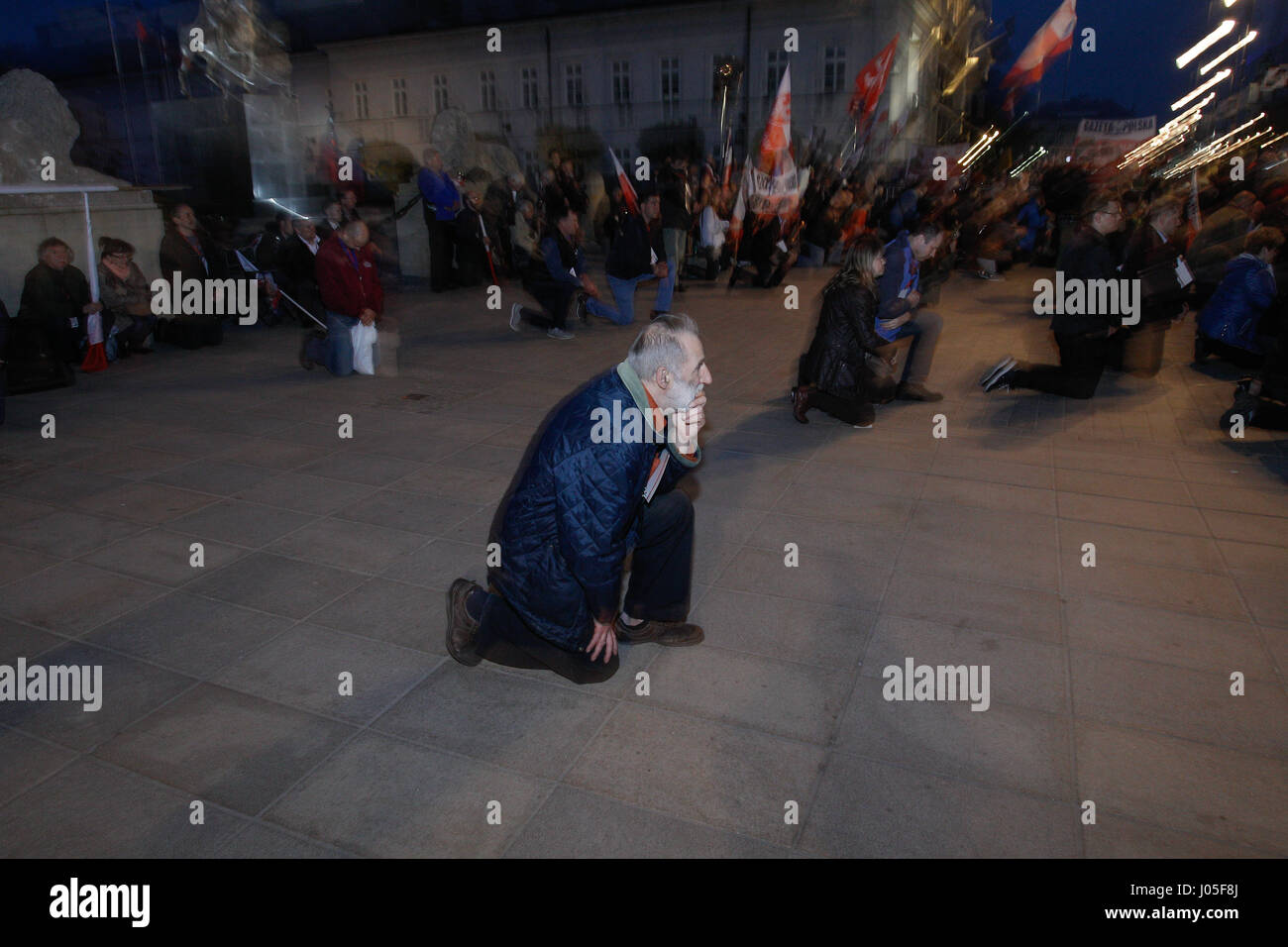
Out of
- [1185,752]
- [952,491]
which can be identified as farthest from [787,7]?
[1185,752]

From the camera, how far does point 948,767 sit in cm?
326

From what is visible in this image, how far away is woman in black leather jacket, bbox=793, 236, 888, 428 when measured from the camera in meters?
7.16

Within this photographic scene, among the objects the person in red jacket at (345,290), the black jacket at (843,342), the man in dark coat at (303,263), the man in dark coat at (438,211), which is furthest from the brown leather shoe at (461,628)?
the man in dark coat at (438,211)

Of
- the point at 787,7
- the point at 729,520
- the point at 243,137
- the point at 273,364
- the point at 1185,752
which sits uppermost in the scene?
the point at 787,7

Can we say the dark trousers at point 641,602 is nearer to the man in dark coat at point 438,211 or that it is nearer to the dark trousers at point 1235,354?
the dark trousers at point 1235,354

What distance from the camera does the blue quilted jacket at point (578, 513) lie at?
327cm

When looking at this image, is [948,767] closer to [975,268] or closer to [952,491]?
[952,491]

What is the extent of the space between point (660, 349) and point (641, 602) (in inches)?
51.5

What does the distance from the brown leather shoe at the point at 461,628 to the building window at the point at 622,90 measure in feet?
141

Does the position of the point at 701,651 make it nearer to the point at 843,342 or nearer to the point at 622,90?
the point at 843,342

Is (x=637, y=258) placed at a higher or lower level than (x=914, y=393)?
higher

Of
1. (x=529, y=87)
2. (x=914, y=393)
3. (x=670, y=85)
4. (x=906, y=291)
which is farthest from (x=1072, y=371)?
(x=529, y=87)

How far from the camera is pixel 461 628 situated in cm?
379

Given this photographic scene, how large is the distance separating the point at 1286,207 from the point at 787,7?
33.9 metres
